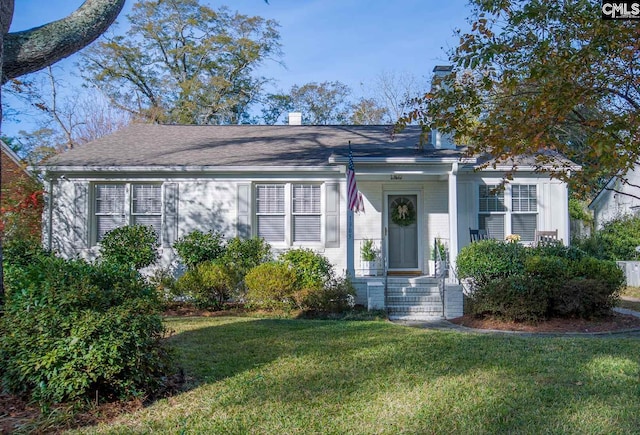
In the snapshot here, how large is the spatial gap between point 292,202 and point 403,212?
2906 mm

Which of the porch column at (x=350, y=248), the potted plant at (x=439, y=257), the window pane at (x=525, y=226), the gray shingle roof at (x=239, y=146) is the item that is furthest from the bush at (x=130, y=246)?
the window pane at (x=525, y=226)

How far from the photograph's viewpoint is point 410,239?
42.8 ft

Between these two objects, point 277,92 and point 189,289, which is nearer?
point 189,289

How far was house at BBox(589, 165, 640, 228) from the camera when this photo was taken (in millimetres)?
21367

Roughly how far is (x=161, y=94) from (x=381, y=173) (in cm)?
2182

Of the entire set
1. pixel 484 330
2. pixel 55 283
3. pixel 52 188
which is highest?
pixel 52 188

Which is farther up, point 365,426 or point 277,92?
point 277,92

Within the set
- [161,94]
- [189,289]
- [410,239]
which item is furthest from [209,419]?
[161,94]

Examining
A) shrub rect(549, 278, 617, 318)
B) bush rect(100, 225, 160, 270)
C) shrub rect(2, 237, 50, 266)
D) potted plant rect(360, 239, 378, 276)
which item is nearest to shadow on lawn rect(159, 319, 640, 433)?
shrub rect(549, 278, 617, 318)

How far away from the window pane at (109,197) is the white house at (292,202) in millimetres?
25

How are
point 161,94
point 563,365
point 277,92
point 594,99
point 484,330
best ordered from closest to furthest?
1. point 563,365
2. point 594,99
3. point 484,330
4. point 161,94
5. point 277,92

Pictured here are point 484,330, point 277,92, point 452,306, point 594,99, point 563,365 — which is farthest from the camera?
point 277,92

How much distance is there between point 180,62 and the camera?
29.7 meters

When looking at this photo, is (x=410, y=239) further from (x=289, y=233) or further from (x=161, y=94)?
(x=161, y=94)
